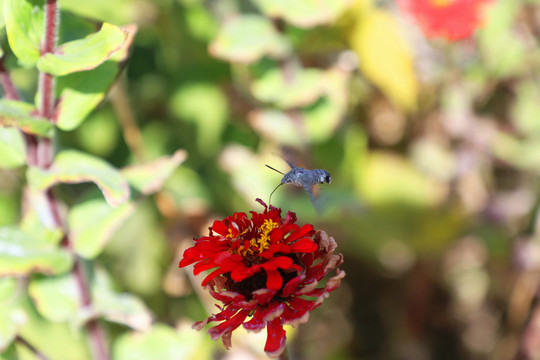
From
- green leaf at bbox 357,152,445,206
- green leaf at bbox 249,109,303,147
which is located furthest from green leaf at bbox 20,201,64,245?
green leaf at bbox 357,152,445,206

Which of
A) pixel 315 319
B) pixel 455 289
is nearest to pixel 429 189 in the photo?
pixel 455 289

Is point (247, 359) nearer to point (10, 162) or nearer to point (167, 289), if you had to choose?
point (167, 289)

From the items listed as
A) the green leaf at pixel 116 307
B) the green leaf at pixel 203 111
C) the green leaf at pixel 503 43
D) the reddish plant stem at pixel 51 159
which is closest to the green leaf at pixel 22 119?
the reddish plant stem at pixel 51 159

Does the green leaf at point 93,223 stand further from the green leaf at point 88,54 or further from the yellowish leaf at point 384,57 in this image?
the yellowish leaf at point 384,57

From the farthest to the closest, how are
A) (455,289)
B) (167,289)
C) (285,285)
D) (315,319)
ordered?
(455,289), (315,319), (167,289), (285,285)

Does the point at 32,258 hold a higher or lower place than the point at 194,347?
higher

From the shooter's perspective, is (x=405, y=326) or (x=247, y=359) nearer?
(x=247, y=359)

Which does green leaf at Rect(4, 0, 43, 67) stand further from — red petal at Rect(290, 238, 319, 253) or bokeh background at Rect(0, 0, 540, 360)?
bokeh background at Rect(0, 0, 540, 360)

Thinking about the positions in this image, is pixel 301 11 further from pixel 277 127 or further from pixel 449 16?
pixel 449 16

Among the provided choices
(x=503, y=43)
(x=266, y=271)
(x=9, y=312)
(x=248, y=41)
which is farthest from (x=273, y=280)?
(x=503, y=43)
